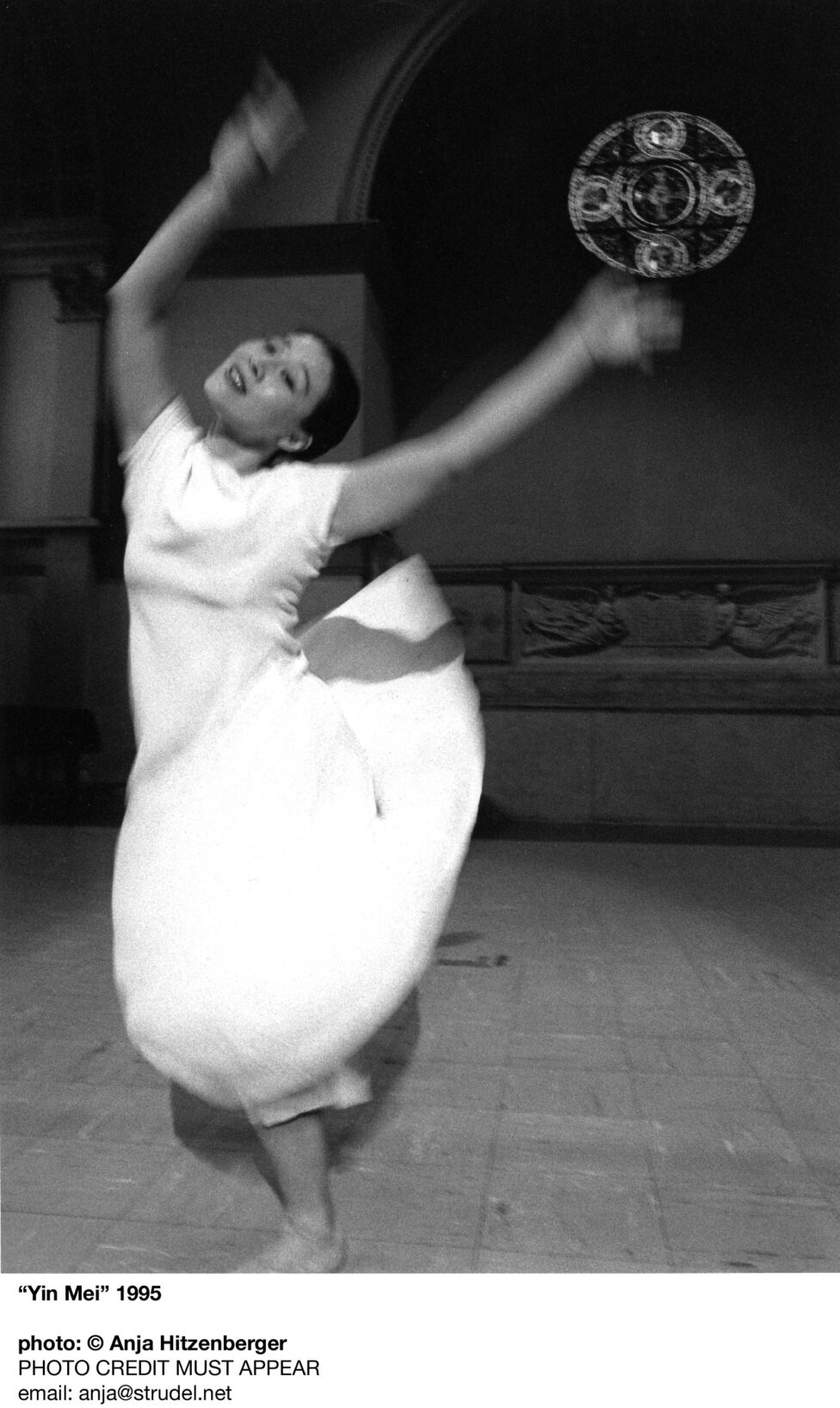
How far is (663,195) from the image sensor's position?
7.36m

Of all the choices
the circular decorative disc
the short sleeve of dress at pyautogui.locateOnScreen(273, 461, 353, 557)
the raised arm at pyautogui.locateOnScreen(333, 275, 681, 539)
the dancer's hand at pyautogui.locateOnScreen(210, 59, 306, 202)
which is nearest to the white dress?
the short sleeve of dress at pyautogui.locateOnScreen(273, 461, 353, 557)

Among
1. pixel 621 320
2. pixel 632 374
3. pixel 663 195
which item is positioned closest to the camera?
pixel 621 320

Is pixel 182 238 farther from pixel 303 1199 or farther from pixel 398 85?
pixel 398 85

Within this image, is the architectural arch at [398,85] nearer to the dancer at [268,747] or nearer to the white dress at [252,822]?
the dancer at [268,747]

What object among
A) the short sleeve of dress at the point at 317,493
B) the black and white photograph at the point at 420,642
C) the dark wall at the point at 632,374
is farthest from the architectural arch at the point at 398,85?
the short sleeve of dress at the point at 317,493

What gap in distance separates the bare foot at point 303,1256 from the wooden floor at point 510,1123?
54 mm

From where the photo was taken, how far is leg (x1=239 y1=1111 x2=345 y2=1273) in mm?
1305

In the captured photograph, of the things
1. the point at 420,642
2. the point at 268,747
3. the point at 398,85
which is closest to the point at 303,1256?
the point at 268,747

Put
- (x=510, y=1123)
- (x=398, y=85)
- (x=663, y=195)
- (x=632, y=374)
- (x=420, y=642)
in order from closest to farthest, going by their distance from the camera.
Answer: (x=420, y=642) → (x=510, y=1123) → (x=398, y=85) → (x=663, y=195) → (x=632, y=374)

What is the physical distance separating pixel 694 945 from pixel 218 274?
3.18 metres

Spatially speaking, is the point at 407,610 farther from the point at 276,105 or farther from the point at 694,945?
the point at 694,945

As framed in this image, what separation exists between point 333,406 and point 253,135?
349 millimetres

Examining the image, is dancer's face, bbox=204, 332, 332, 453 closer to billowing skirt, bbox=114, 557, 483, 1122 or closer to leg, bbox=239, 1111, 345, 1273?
billowing skirt, bbox=114, 557, 483, 1122
